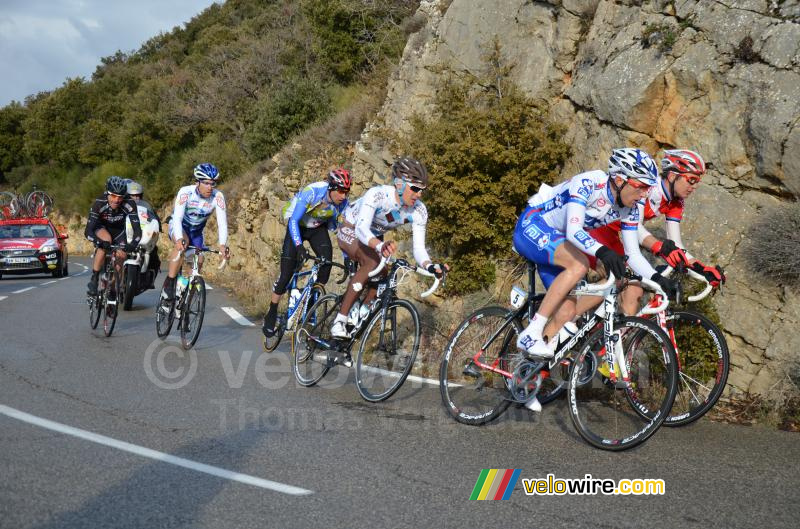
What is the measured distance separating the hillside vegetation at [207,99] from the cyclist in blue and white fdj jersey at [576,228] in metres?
15.3

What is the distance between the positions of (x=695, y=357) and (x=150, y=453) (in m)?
4.33

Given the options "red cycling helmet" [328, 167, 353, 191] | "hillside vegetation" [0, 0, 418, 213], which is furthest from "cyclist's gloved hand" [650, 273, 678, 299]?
"hillside vegetation" [0, 0, 418, 213]

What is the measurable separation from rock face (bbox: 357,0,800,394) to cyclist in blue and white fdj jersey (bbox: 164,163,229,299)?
17.2 feet

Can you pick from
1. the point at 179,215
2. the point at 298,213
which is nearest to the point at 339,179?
the point at 298,213

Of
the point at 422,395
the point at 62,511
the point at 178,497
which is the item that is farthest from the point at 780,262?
the point at 62,511

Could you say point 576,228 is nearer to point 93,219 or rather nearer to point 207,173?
point 207,173

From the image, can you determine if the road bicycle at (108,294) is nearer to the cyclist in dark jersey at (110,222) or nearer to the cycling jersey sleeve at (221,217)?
the cyclist in dark jersey at (110,222)

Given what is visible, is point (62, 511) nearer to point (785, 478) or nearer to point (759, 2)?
point (785, 478)

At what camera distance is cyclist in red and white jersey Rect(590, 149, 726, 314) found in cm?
615

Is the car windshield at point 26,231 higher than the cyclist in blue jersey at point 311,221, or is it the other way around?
the cyclist in blue jersey at point 311,221

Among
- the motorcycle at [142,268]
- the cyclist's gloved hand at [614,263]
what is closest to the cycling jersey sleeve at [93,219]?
the motorcycle at [142,268]

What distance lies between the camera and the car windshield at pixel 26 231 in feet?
77.1

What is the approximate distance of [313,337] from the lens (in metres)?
7.76

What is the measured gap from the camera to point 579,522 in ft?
13.3
